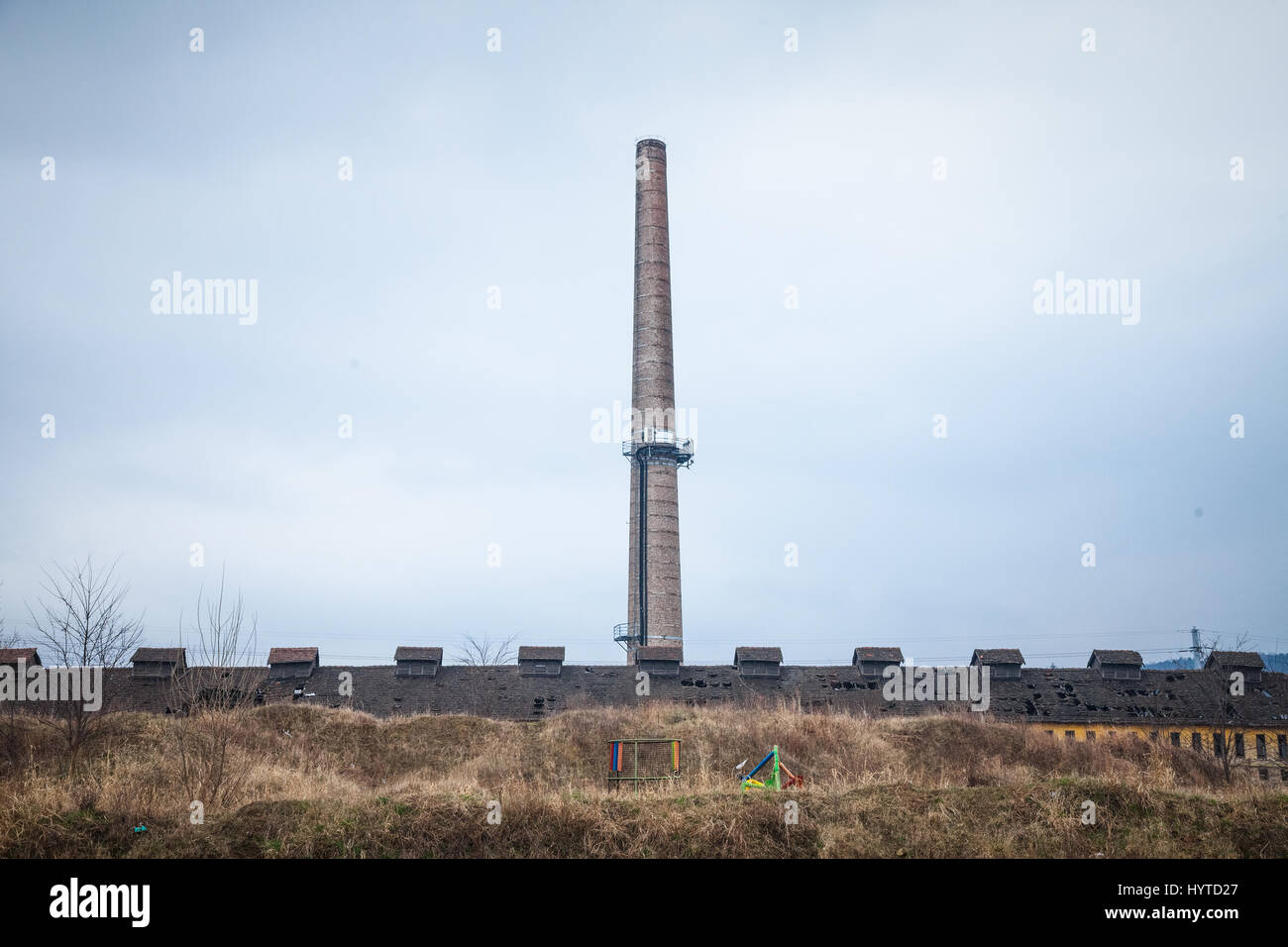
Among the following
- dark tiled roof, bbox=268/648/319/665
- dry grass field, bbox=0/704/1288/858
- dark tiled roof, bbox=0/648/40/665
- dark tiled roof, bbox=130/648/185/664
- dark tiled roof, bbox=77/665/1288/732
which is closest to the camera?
dry grass field, bbox=0/704/1288/858

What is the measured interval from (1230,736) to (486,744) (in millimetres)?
24975

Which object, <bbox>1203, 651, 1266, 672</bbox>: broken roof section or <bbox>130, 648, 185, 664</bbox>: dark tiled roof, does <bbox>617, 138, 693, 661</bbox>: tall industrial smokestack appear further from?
<bbox>1203, 651, 1266, 672</bbox>: broken roof section

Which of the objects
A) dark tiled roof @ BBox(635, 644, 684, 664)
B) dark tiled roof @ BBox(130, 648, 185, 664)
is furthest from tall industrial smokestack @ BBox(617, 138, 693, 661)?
dark tiled roof @ BBox(130, 648, 185, 664)

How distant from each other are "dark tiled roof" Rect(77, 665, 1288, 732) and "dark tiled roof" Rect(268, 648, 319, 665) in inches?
22.4

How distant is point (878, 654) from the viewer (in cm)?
3856

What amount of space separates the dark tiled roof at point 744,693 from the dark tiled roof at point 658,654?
2.25 feet

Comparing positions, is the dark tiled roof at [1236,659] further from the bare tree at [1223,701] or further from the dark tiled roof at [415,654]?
the dark tiled roof at [415,654]

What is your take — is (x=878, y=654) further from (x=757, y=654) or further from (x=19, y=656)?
(x=19, y=656)

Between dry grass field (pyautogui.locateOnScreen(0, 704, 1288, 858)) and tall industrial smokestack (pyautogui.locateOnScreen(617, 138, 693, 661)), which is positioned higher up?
tall industrial smokestack (pyautogui.locateOnScreen(617, 138, 693, 661))

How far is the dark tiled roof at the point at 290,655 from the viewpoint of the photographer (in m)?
36.5

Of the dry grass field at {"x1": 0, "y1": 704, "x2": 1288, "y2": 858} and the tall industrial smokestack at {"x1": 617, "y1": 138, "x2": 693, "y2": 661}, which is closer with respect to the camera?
the dry grass field at {"x1": 0, "y1": 704, "x2": 1288, "y2": 858}

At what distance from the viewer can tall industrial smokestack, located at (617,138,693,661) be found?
39188 mm
